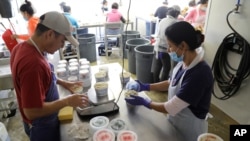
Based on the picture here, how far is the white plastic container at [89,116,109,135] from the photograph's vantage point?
106cm

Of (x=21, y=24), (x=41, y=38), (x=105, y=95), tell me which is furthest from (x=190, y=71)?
(x=21, y=24)

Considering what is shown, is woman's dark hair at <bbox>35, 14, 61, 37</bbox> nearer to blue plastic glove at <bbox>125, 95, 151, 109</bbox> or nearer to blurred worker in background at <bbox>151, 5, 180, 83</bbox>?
blue plastic glove at <bbox>125, 95, 151, 109</bbox>

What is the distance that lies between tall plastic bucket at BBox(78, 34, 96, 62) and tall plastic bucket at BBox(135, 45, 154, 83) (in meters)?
1.29

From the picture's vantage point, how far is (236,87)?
2215 mm

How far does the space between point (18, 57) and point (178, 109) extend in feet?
3.20

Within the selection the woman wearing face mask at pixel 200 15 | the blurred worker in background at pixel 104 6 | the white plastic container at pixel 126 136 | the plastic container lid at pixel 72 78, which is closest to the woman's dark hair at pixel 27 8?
the plastic container lid at pixel 72 78

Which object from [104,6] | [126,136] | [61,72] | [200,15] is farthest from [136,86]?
[104,6]

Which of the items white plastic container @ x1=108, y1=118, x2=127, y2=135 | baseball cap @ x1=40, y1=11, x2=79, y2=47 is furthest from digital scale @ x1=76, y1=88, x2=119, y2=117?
baseball cap @ x1=40, y1=11, x2=79, y2=47

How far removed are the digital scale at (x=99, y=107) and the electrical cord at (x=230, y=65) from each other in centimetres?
162

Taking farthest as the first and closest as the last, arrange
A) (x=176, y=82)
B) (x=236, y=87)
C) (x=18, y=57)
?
(x=236, y=87) → (x=176, y=82) → (x=18, y=57)

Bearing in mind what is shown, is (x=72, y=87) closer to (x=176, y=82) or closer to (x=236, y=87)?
(x=176, y=82)

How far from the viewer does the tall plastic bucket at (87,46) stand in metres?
4.06

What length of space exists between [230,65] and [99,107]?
1866 millimetres

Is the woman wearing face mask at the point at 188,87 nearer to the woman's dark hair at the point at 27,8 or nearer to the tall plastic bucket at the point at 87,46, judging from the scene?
the woman's dark hair at the point at 27,8
